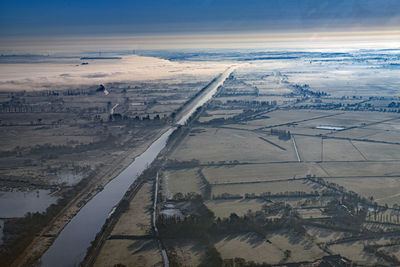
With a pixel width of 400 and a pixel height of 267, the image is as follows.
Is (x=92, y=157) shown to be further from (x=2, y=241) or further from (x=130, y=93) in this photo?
(x=130, y=93)

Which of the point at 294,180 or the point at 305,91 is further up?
the point at 305,91

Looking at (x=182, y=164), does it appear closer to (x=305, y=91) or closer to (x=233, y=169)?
(x=233, y=169)

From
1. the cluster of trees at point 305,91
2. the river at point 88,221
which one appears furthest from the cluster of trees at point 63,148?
the cluster of trees at point 305,91

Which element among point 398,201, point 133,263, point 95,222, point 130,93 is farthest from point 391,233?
point 130,93

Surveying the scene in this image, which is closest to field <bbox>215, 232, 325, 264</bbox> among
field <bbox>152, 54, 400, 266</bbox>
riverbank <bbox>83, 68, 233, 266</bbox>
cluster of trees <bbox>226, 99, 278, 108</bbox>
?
field <bbox>152, 54, 400, 266</bbox>

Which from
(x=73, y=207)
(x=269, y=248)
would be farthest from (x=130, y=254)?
(x=73, y=207)

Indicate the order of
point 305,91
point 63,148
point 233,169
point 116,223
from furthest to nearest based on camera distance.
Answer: point 305,91 < point 63,148 < point 233,169 < point 116,223

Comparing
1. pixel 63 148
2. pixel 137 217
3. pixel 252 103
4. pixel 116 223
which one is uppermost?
pixel 252 103

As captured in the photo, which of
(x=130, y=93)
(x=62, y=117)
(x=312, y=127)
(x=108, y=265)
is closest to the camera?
(x=108, y=265)

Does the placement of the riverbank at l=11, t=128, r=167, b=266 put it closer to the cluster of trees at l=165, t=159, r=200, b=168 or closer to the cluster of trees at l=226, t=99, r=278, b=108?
the cluster of trees at l=165, t=159, r=200, b=168
